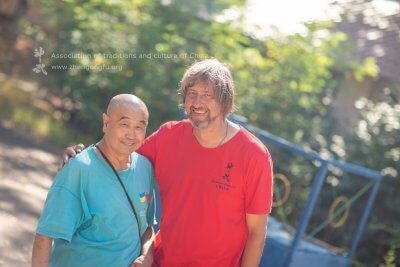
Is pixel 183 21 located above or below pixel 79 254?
above

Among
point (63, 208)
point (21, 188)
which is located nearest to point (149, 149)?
point (63, 208)

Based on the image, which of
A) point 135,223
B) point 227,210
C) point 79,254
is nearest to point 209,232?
point 227,210

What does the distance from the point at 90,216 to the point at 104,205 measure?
79mm

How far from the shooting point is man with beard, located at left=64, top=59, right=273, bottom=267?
2932 millimetres

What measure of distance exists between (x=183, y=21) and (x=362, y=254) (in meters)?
4.35

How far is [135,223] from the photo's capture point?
2.87m

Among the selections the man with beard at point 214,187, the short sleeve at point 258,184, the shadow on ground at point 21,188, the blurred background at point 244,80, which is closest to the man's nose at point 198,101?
the man with beard at point 214,187

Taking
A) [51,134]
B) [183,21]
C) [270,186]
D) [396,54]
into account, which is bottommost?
[51,134]

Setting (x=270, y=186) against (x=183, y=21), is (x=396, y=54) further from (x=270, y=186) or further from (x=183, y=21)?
(x=270, y=186)

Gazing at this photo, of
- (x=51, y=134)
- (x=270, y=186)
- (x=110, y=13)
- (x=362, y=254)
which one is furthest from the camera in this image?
(x=51, y=134)

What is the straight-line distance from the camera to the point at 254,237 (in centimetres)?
298

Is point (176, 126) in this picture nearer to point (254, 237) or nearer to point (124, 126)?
point (124, 126)

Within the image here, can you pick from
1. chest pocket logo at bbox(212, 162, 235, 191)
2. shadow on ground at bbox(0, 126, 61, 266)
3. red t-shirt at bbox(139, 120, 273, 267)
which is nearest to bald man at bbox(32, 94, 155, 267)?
red t-shirt at bbox(139, 120, 273, 267)

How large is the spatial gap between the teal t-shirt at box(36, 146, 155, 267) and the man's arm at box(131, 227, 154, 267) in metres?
0.05
